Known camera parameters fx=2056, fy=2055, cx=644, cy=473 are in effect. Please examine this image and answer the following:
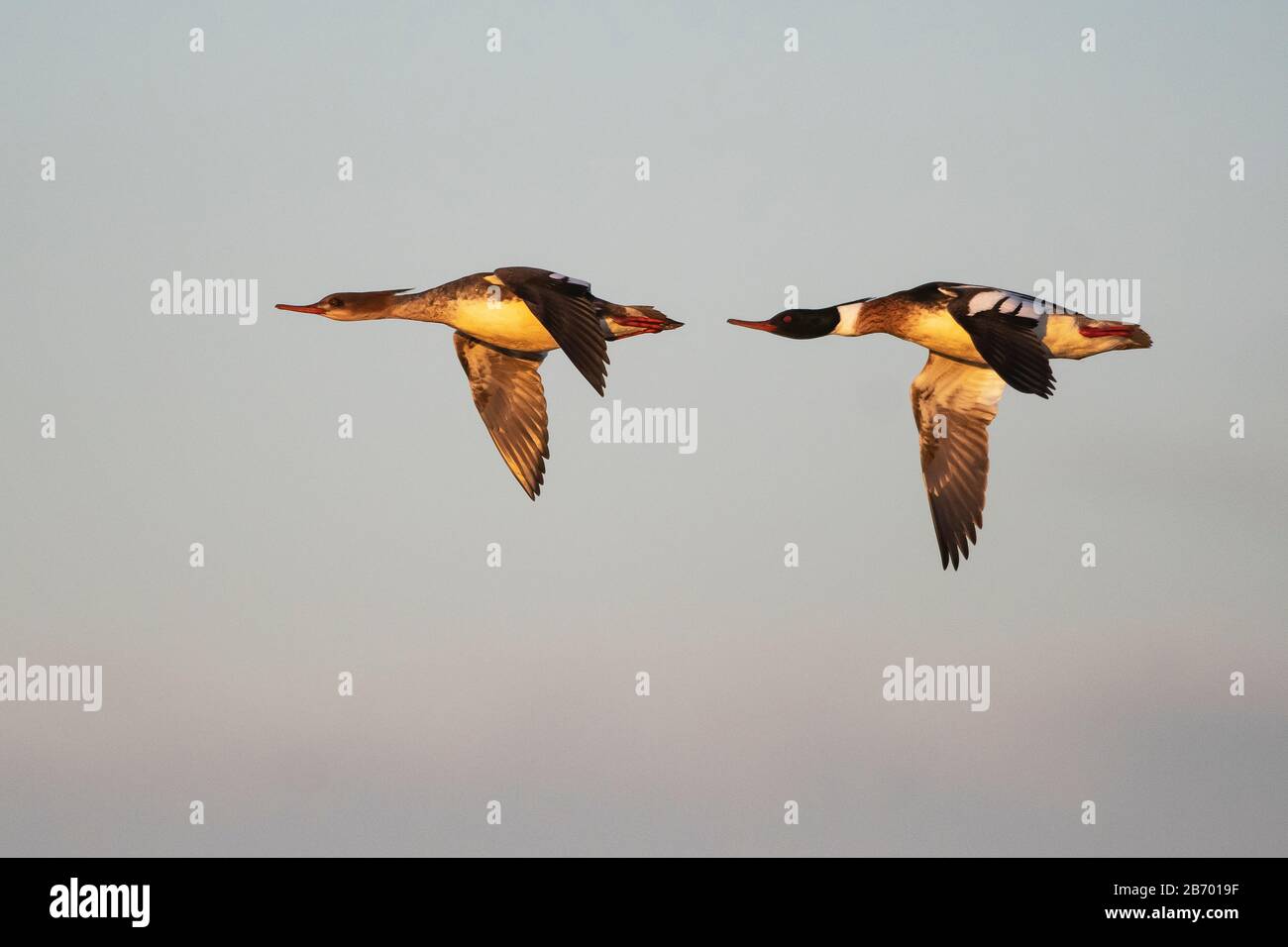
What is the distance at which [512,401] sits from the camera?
21.9 m

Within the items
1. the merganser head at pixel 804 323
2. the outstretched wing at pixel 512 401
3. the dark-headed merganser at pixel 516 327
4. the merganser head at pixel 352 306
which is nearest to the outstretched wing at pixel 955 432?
the merganser head at pixel 804 323

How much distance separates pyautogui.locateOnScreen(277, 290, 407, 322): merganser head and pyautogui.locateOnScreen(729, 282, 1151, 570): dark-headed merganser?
365 cm

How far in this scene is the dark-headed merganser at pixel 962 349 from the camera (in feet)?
62.4

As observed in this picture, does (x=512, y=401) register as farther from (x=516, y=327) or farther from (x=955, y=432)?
(x=955, y=432)

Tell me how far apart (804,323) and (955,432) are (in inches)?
95.5

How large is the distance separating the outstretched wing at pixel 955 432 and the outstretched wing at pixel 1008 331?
202 centimetres

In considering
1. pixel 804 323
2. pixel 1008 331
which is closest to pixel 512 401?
pixel 804 323

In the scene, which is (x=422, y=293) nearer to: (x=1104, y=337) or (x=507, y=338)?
(x=507, y=338)

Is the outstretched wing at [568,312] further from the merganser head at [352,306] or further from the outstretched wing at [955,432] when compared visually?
the outstretched wing at [955,432]

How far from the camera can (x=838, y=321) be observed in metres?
20.7

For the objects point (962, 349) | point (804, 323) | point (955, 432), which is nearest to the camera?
point (962, 349)
